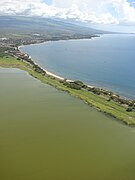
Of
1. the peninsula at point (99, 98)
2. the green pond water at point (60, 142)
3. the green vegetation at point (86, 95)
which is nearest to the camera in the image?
the green pond water at point (60, 142)

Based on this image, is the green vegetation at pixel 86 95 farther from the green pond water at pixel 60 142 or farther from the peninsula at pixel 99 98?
the green pond water at pixel 60 142

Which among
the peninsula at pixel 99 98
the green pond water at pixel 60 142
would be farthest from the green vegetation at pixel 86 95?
the green pond water at pixel 60 142

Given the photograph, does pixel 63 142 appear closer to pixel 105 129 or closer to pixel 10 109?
pixel 105 129

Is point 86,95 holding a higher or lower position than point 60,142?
higher

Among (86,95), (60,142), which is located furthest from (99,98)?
(60,142)

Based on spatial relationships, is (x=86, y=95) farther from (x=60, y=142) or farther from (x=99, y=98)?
(x=60, y=142)

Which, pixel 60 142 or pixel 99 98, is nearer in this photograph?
pixel 60 142

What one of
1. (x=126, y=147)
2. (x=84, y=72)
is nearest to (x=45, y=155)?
(x=126, y=147)
